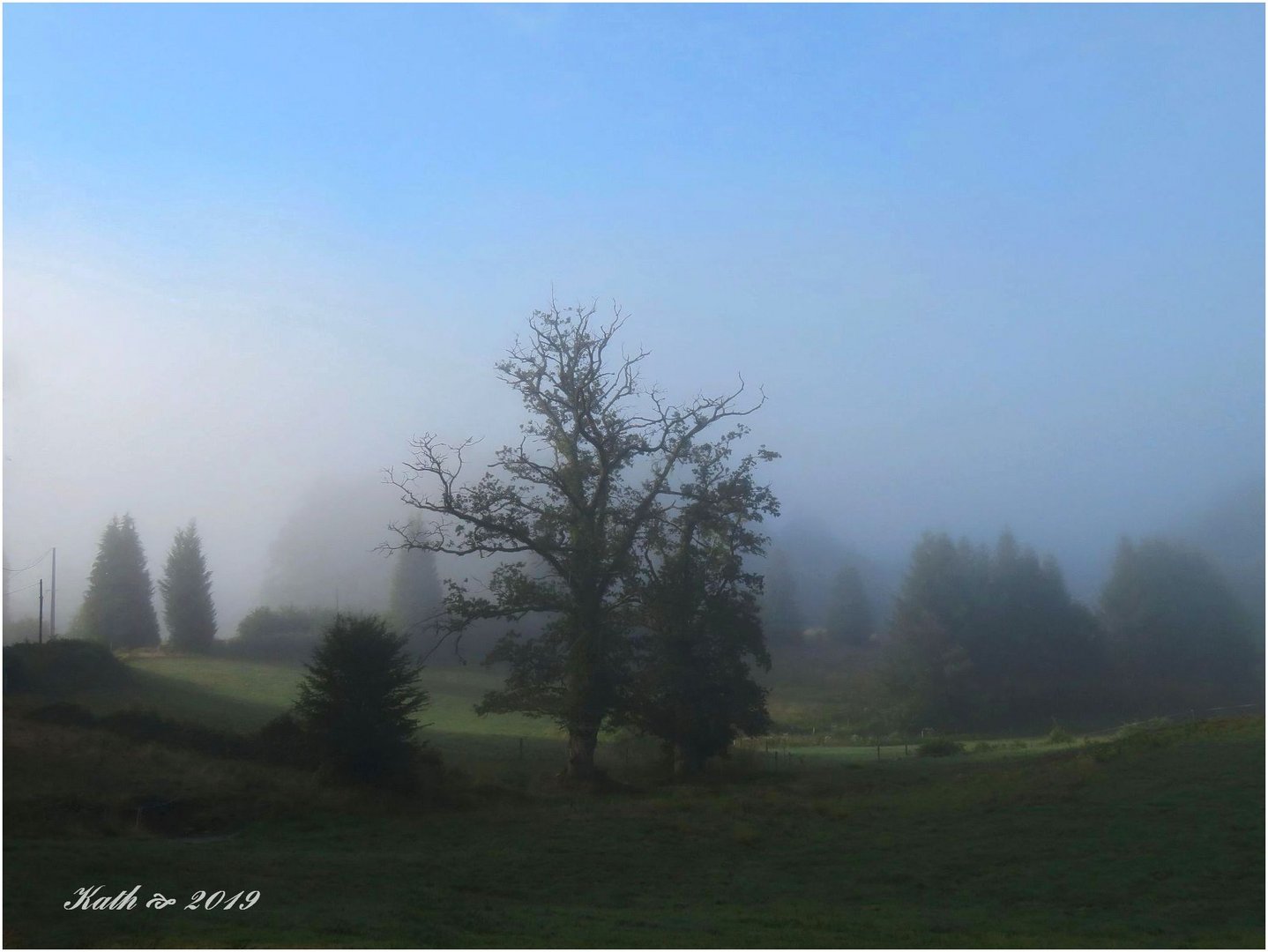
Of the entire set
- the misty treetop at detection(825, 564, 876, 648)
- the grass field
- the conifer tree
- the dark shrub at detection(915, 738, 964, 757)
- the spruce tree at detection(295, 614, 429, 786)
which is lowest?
the dark shrub at detection(915, 738, 964, 757)

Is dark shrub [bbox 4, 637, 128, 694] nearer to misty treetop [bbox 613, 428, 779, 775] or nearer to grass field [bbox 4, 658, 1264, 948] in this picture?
grass field [bbox 4, 658, 1264, 948]

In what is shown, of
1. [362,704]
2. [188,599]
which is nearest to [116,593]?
[188,599]

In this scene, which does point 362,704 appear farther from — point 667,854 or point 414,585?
point 414,585

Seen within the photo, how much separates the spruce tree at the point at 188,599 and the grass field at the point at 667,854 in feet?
111

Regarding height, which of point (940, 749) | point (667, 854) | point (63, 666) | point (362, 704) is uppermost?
point (63, 666)

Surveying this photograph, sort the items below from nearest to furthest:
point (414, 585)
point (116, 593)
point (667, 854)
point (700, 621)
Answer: point (667, 854) → point (700, 621) → point (116, 593) → point (414, 585)

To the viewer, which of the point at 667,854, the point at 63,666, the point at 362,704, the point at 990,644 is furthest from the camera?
the point at 990,644

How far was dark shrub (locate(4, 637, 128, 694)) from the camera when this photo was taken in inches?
1571

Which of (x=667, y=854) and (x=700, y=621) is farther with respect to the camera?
(x=700, y=621)

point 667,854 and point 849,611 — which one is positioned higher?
point 849,611

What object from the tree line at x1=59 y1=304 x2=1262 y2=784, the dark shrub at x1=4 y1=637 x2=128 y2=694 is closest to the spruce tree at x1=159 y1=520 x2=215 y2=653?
the dark shrub at x1=4 y1=637 x2=128 y2=694

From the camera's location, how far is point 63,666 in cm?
4400

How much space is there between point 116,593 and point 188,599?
408 centimetres

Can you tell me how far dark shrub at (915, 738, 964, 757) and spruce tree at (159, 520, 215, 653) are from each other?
142 feet
